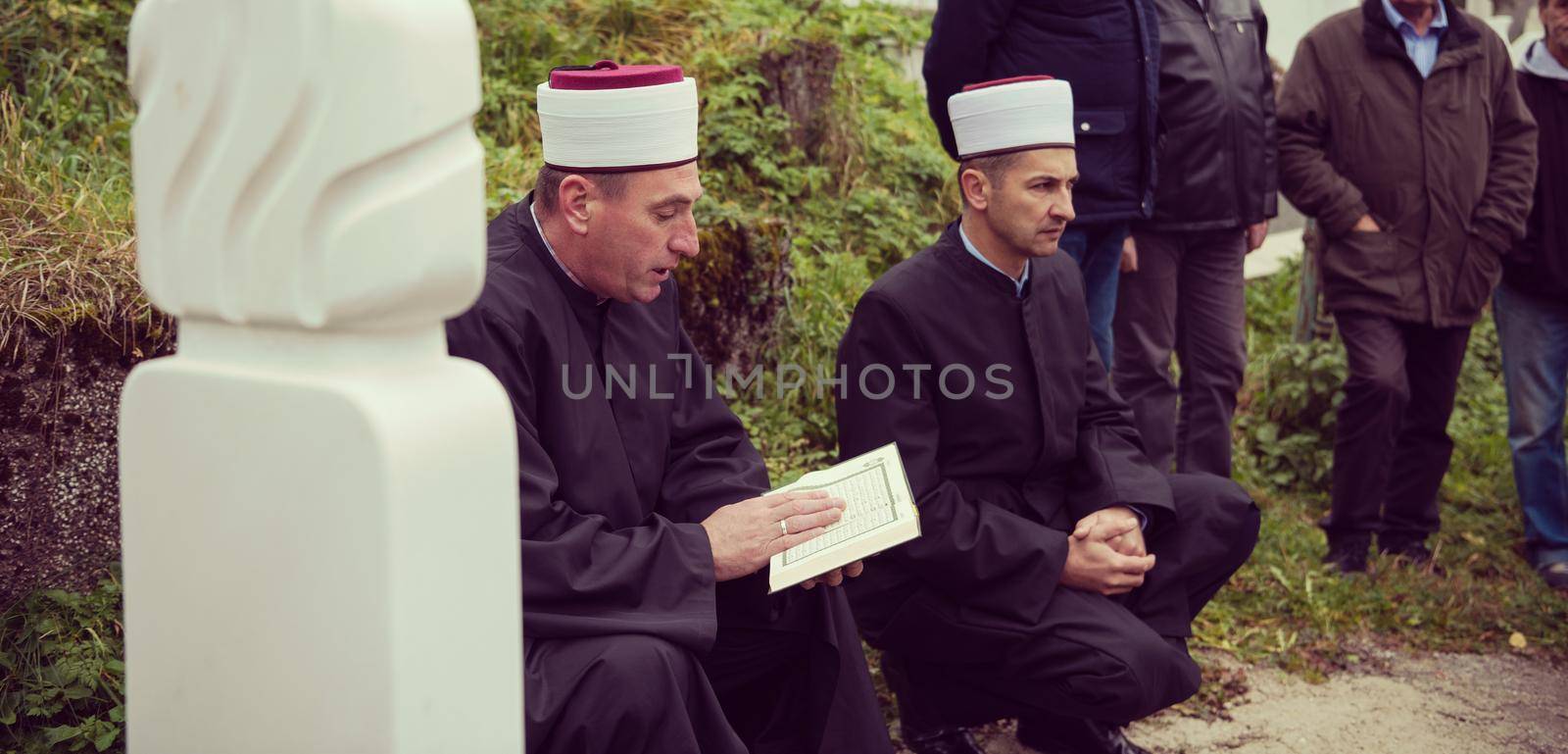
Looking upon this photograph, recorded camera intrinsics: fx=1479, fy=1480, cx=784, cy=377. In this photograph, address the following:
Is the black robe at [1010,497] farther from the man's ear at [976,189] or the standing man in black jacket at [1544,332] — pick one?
the standing man in black jacket at [1544,332]

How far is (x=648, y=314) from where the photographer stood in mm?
3436

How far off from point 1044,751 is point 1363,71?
2.91 meters

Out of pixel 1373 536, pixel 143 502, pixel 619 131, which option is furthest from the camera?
pixel 1373 536

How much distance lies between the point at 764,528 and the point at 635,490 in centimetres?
33

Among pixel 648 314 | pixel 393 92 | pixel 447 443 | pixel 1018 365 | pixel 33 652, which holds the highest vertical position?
pixel 393 92

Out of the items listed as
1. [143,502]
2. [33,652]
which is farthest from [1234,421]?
[143,502]

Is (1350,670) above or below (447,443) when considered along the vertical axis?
below

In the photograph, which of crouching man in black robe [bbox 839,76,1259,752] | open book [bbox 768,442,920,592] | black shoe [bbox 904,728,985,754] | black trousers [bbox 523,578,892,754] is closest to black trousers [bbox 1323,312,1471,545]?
crouching man in black robe [bbox 839,76,1259,752]

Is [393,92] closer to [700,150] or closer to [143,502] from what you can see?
[143,502]

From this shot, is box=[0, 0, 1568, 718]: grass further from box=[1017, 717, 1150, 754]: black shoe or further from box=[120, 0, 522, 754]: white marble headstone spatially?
box=[120, 0, 522, 754]: white marble headstone

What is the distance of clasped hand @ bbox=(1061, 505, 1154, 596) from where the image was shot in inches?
149

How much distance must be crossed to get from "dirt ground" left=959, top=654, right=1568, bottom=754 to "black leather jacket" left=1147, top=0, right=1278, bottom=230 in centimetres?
162

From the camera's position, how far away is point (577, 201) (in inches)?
126

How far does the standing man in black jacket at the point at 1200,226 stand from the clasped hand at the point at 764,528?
2.49 metres
